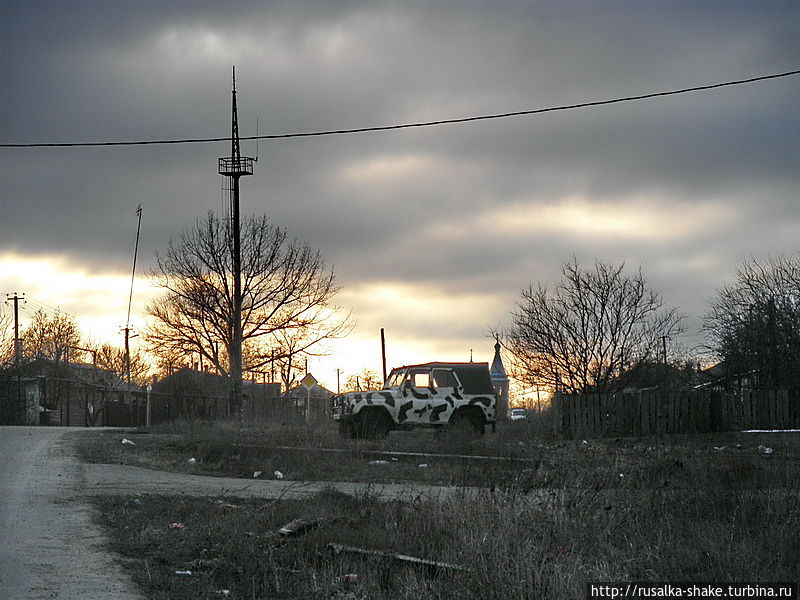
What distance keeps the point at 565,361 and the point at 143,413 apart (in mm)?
21369

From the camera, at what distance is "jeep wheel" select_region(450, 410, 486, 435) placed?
952 inches

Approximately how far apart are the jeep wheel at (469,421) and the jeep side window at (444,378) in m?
0.83

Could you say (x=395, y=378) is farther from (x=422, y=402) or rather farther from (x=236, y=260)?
(x=236, y=260)

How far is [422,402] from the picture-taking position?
78.8 feet

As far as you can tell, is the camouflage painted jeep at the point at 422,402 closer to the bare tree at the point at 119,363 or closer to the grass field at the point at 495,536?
the grass field at the point at 495,536

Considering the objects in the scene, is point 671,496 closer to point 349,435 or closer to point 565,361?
point 349,435

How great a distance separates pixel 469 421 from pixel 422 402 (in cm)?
159

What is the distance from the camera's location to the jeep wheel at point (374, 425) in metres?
23.1

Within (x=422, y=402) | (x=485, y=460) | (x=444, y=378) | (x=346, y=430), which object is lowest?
(x=485, y=460)

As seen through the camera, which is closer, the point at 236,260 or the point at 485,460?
the point at 485,460

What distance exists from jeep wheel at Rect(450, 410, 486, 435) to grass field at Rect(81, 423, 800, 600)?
10.2 meters

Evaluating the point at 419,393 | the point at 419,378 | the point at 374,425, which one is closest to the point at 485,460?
the point at 374,425

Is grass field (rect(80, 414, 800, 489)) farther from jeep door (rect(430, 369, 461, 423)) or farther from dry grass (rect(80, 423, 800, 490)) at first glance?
jeep door (rect(430, 369, 461, 423))

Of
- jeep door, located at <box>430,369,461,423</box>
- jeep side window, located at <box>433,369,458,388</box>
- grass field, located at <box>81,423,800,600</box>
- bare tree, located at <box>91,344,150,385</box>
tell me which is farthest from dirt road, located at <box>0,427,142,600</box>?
bare tree, located at <box>91,344,150,385</box>
